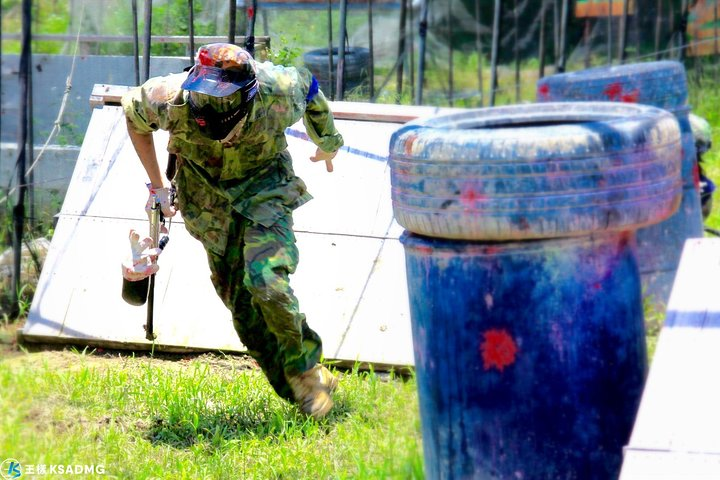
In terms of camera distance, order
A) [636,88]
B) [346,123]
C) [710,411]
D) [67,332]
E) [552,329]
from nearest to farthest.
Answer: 1. [710,411]
2. [552,329]
3. [636,88]
4. [67,332]
5. [346,123]

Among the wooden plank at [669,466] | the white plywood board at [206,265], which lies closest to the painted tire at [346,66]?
the white plywood board at [206,265]

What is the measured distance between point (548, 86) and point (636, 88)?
1.45 feet

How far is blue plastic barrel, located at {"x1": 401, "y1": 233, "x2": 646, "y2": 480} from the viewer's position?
256 centimetres

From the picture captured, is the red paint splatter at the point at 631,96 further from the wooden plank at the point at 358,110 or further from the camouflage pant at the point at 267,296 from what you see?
the camouflage pant at the point at 267,296

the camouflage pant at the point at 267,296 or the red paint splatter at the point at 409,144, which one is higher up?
the red paint splatter at the point at 409,144

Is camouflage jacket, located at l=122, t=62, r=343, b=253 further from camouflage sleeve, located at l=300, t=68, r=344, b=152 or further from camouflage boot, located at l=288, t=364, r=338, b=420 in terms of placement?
camouflage boot, located at l=288, t=364, r=338, b=420

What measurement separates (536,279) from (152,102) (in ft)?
6.72

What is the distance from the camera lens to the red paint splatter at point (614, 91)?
4637mm

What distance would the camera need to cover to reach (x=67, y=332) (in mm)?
5125

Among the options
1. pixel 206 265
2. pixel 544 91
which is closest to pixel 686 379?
pixel 544 91

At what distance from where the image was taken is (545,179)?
2484 mm

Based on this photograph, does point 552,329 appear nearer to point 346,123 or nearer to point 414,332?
point 414,332

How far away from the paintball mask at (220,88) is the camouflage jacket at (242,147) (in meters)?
0.09

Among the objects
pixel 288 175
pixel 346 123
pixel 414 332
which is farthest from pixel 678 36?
pixel 414 332
